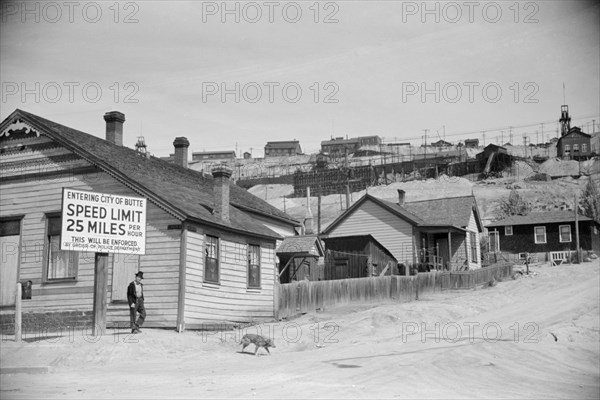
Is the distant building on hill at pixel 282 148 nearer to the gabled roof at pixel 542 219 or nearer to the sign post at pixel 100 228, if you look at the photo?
the gabled roof at pixel 542 219

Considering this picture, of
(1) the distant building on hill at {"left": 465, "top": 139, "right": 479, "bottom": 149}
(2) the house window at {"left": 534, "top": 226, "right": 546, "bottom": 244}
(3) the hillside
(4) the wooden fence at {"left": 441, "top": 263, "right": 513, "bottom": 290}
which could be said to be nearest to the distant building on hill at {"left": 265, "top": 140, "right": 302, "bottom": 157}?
(1) the distant building on hill at {"left": 465, "top": 139, "right": 479, "bottom": 149}

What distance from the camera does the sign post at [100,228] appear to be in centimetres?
1678

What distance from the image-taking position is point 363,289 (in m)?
30.0

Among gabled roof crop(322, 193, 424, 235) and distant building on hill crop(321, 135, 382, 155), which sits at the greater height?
distant building on hill crop(321, 135, 382, 155)

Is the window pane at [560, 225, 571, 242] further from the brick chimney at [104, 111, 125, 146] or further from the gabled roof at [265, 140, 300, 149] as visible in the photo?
the gabled roof at [265, 140, 300, 149]

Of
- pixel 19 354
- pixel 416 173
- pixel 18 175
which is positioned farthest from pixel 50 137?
pixel 416 173

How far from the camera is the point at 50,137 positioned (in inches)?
883

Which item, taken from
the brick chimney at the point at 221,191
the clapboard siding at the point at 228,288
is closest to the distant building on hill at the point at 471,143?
the clapboard siding at the point at 228,288

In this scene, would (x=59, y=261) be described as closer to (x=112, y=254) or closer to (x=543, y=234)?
(x=112, y=254)

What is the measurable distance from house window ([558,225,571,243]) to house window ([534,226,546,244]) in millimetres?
1325

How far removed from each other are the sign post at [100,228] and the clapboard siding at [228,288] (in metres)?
2.92

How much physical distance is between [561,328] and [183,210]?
12.8m

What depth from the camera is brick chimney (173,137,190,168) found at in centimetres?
3138

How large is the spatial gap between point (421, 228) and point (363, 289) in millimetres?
14643
